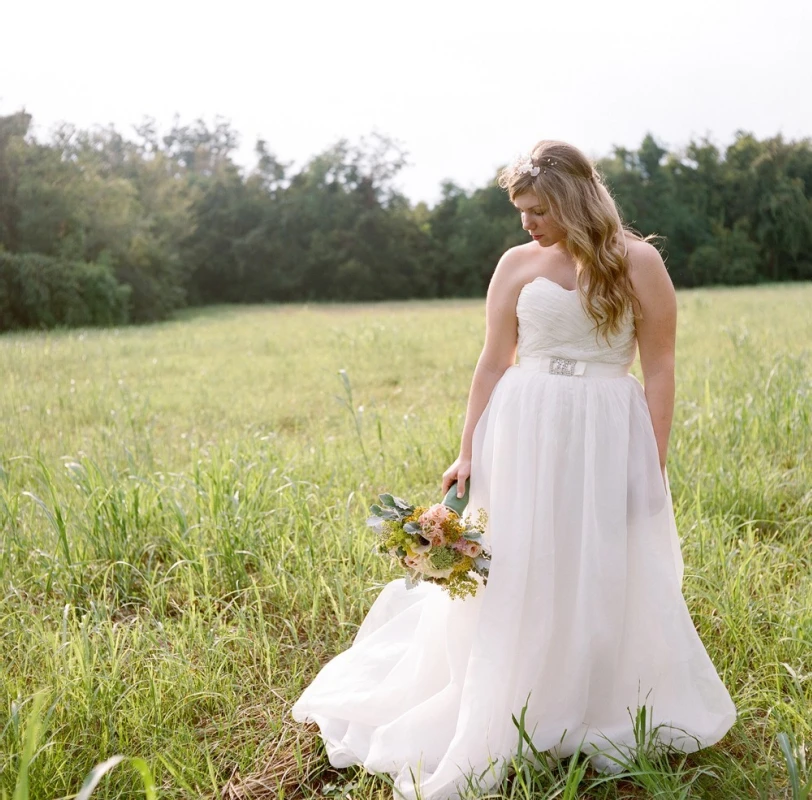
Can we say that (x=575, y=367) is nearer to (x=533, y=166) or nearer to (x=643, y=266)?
(x=643, y=266)

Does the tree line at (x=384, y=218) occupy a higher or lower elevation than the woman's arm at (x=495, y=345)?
higher

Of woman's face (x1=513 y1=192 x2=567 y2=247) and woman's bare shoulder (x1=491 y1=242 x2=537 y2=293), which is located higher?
woman's face (x1=513 y1=192 x2=567 y2=247)

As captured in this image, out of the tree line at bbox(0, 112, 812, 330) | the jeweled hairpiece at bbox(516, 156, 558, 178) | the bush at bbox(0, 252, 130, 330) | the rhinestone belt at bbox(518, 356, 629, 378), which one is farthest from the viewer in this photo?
the tree line at bbox(0, 112, 812, 330)

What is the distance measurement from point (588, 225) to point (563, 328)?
332 millimetres

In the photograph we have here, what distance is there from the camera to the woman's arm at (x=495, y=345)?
2721 millimetres

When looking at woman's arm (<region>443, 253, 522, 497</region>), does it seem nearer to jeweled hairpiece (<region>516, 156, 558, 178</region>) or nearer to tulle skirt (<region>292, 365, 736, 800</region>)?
tulle skirt (<region>292, 365, 736, 800</region>)

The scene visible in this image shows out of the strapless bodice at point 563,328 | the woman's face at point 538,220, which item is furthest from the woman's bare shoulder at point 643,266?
the woman's face at point 538,220

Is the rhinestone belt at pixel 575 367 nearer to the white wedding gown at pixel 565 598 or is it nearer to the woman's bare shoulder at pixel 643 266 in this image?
the white wedding gown at pixel 565 598

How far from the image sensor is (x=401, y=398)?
948cm

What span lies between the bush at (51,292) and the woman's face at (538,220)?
79.0 ft

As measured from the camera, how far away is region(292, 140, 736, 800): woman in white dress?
8.38 ft

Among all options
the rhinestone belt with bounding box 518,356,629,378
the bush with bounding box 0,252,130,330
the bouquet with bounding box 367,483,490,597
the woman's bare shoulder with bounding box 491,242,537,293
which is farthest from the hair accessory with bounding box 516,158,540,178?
the bush with bounding box 0,252,130,330

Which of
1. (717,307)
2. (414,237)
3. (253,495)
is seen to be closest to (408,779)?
(253,495)

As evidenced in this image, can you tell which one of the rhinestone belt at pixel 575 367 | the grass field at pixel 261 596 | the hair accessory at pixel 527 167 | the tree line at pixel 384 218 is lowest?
the grass field at pixel 261 596
